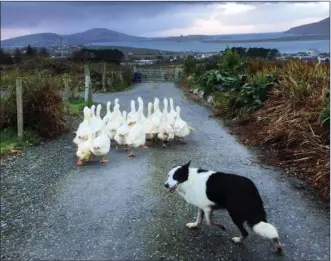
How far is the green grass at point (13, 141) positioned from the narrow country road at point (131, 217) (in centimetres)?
16

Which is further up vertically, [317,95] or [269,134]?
[317,95]

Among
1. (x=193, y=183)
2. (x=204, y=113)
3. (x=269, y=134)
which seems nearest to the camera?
(x=193, y=183)

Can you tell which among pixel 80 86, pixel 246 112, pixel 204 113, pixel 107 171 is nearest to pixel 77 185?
pixel 107 171

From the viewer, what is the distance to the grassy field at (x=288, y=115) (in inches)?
174

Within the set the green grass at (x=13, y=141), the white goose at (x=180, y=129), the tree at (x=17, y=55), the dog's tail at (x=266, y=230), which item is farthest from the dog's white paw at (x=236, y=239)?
the white goose at (x=180, y=129)

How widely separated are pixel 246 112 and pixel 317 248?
4.66 meters

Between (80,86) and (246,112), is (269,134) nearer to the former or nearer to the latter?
(246,112)

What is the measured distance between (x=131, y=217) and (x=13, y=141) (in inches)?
92.8

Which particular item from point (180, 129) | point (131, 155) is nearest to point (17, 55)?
point (131, 155)

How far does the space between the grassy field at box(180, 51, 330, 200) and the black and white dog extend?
3.52ft

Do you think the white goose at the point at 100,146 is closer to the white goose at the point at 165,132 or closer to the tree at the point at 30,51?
the white goose at the point at 165,132

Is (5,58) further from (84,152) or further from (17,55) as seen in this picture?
(84,152)

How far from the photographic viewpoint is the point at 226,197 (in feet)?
9.96

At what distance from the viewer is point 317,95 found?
5418 mm
